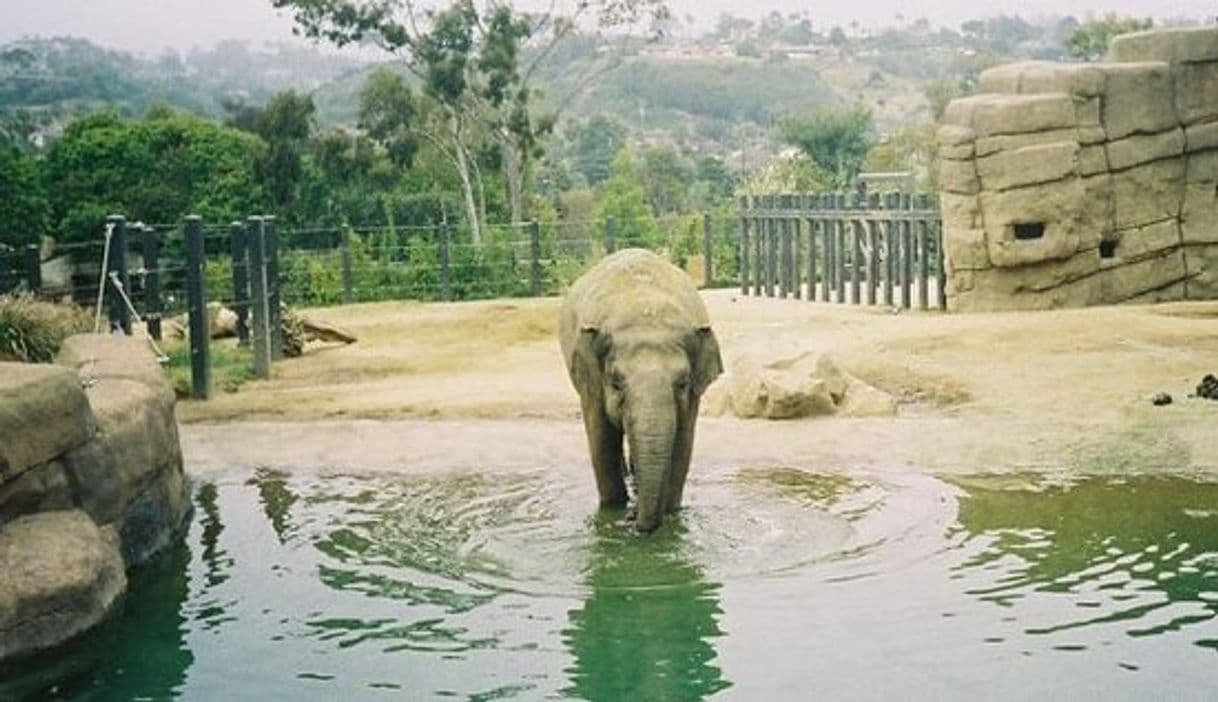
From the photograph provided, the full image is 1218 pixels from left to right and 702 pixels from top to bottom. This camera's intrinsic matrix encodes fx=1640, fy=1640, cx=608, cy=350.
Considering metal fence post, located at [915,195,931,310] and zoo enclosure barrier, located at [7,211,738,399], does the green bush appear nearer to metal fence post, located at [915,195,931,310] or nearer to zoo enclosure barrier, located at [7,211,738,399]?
zoo enclosure barrier, located at [7,211,738,399]

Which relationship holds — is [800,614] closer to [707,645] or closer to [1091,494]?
[707,645]

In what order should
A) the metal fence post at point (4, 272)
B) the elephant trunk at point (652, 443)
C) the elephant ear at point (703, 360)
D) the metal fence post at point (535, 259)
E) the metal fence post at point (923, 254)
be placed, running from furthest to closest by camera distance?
the metal fence post at point (535, 259) → the metal fence post at point (923, 254) → the metal fence post at point (4, 272) → the elephant ear at point (703, 360) → the elephant trunk at point (652, 443)

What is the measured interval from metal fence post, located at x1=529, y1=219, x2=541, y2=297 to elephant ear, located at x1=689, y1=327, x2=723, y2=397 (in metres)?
14.5

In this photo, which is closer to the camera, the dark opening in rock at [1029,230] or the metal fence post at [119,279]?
the metal fence post at [119,279]

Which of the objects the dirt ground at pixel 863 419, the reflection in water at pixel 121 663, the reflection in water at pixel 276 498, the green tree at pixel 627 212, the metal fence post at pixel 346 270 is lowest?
the reflection in water at pixel 121 663

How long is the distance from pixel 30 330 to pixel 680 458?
5.64 m

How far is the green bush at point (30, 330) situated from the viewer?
11.5 metres

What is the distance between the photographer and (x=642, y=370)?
307 inches

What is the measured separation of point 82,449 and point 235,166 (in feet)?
75.3

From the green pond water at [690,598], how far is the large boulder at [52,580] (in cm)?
12

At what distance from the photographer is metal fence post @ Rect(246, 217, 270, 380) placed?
14977mm

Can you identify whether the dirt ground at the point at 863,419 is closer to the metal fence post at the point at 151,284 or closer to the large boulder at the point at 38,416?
the metal fence post at the point at 151,284

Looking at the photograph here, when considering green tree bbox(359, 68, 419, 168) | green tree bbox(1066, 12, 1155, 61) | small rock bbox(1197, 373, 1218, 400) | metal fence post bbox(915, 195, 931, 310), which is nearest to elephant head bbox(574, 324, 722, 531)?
small rock bbox(1197, 373, 1218, 400)

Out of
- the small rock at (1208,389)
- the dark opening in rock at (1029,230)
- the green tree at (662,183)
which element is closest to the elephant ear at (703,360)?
the small rock at (1208,389)
